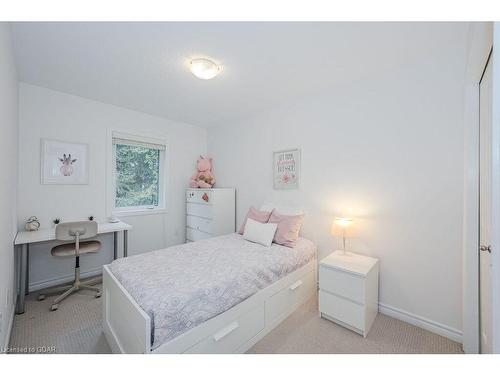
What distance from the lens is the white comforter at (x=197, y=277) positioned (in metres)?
1.30

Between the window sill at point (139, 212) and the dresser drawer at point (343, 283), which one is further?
the window sill at point (139, 212)

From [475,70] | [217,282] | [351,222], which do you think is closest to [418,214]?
[351,222]

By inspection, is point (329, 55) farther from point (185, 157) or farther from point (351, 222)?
point (185, 157)

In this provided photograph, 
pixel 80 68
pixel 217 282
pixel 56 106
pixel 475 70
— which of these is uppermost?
pixel 80 68

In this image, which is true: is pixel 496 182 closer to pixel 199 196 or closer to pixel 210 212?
pixel 210 212

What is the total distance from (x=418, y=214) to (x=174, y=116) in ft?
11.6

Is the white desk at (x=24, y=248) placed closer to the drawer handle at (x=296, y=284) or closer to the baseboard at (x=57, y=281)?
the baseboard at (x=57, y=281)

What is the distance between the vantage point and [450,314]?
1.83 m

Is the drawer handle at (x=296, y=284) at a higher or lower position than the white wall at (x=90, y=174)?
lower

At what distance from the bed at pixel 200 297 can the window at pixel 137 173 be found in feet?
5.77

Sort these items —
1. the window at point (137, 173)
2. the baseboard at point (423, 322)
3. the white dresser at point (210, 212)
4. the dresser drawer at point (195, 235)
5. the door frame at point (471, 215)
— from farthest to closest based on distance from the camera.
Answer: the dresser drawer at point (195, 235)
the white dresser at point (210, 212)
the window at point (137, 173)
the baseboard at point (423, 322)
the door frame at point (471, 215)

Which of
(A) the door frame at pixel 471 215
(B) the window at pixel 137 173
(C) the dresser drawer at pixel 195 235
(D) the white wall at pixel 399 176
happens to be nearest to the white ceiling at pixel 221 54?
(D) the white wall at pixel 399 176

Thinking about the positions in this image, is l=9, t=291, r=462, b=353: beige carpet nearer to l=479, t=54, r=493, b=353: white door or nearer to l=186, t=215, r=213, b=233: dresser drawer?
l=479, t=54, r=493, b=353: white door

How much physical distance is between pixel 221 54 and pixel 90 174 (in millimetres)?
2417
